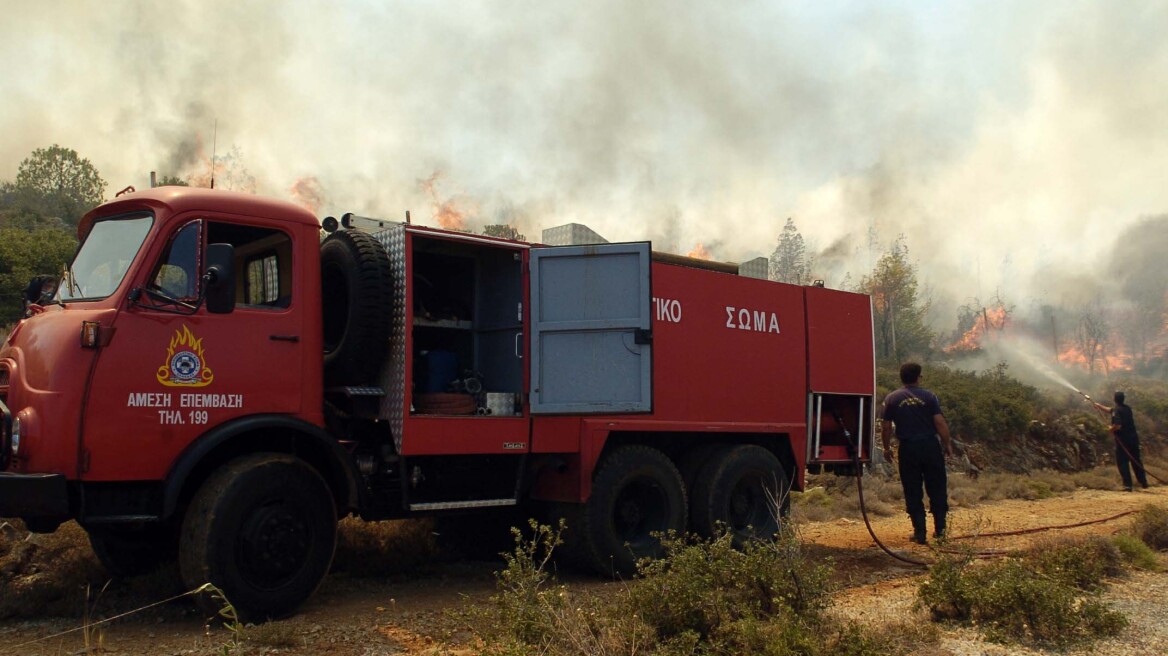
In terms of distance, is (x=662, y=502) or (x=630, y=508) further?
(x=662, y=502)

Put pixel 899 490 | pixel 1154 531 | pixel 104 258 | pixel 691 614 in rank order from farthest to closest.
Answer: pixel 899 490
pixel 1154 531
pixel 104 258
pixel 691 614

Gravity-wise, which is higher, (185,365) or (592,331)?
(592,331)

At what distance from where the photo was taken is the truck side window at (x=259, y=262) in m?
6.72

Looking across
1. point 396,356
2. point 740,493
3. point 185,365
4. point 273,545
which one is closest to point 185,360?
point 185,365

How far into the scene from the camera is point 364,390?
7148mm

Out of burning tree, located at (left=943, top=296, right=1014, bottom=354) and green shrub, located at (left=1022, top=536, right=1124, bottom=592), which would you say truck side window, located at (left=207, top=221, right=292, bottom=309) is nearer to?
green shrub, located at (left=1022, top=536, right=1124, bottom=592)

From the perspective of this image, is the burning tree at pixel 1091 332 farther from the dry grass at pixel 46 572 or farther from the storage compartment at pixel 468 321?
the dry grass at pixel 46 572

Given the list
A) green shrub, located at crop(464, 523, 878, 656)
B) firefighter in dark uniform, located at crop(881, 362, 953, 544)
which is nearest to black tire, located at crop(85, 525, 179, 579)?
green shrub, located at crop(464, 523, 878, 656)

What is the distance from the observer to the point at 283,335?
6.68 m

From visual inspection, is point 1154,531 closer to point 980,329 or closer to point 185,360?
point 185,360

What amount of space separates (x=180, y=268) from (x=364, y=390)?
163cm

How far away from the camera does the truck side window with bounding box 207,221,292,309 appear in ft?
22.1

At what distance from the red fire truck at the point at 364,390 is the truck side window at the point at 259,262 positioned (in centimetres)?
A: 2

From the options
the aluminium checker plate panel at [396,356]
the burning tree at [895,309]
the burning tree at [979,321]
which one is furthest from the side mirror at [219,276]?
the burning tree at [979,321]
